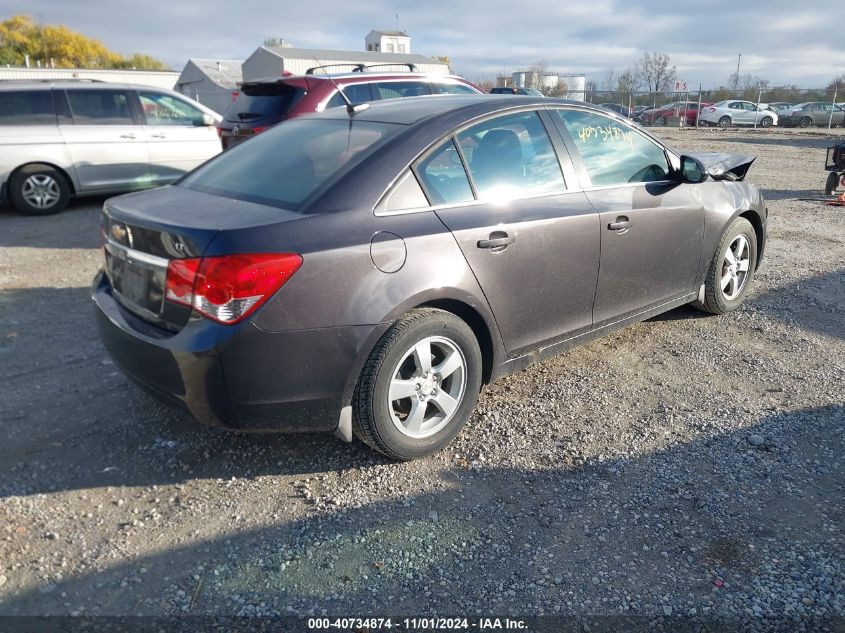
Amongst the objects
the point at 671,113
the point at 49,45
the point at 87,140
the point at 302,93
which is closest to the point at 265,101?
Result: the point at 302,93

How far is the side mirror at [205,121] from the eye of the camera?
33.6 ft

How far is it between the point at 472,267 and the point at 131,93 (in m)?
8.38

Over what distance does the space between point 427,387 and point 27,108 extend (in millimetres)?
8469

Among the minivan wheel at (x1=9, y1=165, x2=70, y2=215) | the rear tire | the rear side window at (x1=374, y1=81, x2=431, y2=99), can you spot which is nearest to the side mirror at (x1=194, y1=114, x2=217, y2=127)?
the minivan wheel at (x1=9, y1=165, x2=70, y2=215)

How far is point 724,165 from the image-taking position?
17.5 feet

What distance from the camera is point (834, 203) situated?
10328 mm

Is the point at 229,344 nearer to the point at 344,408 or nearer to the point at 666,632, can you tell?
the point at 344,408

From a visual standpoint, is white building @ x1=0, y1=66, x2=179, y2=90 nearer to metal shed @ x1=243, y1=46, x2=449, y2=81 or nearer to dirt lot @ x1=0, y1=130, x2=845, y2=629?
metal shed @ x1=243, y1=46, x2=449, y2=81

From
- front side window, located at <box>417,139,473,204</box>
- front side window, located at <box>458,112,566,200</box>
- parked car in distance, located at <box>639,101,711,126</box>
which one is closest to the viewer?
front side window, located at <box>417,139,473,204</box>

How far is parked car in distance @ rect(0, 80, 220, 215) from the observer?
892 centimetres

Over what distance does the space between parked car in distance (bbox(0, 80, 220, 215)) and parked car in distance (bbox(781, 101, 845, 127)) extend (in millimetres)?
31883

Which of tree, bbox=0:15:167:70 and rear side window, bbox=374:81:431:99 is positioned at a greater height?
tree, bbox=0:15:167:70

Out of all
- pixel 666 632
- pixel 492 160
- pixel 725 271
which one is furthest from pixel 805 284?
pixel 666 632

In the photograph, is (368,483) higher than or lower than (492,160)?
lower
